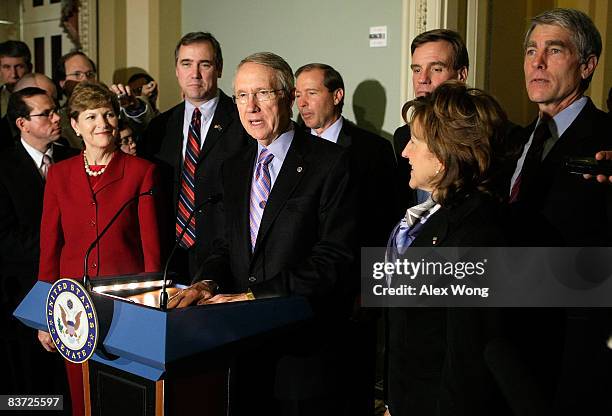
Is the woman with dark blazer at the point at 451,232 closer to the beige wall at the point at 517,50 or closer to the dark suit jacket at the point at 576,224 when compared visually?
the dark suit jacket at the point at 576,224

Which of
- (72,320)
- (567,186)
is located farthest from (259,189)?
(567,186)

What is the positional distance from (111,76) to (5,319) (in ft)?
9.50

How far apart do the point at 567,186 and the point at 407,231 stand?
0.56 metres

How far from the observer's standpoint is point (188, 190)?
2.97 meters

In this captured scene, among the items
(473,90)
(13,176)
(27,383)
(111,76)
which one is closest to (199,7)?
(111,76)

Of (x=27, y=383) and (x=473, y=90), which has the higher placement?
(x=473, y=90)

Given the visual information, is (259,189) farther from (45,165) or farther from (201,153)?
(45,165)

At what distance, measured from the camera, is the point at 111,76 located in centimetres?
565

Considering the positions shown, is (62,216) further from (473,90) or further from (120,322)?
(473,90)

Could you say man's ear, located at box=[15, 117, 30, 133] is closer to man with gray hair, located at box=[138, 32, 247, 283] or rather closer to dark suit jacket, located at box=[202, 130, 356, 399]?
man with gray hair, located at box=[138, 32, 247, 283]

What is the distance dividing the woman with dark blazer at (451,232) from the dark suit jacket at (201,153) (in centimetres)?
117

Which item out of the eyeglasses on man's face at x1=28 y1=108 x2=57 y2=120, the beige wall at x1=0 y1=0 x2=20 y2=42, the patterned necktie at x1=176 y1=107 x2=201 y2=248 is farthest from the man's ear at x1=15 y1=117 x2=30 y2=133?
the beige wall at x1=0 y1=0 x2=20 y2=42

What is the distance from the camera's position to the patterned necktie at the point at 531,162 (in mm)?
2096

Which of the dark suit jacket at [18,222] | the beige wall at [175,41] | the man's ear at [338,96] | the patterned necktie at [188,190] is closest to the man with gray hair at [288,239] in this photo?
the patterned necktie at [188,190]
